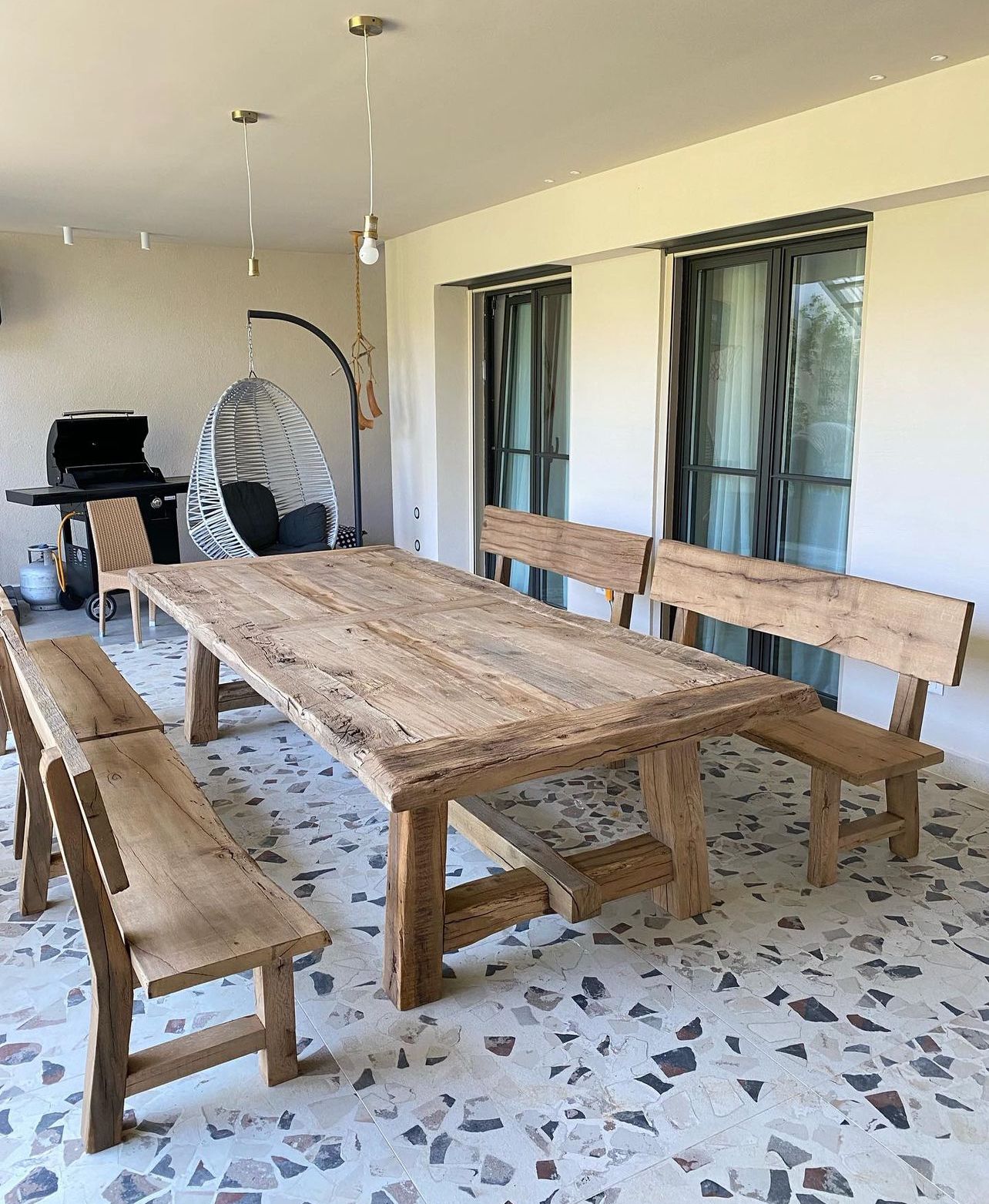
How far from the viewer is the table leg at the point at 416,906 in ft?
7.09

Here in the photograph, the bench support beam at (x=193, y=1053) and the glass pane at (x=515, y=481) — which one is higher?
the glass pane at (x=515, y=481)

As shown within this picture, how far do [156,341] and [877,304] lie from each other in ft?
16.1

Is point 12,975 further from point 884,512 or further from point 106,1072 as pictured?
point 884,512

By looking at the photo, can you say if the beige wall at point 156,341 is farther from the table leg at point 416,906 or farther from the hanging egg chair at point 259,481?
the table leg at point 416,906

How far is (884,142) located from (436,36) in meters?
1.52

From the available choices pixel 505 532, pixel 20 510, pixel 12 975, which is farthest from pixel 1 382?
pixel 12 975

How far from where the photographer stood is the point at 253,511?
247 inches

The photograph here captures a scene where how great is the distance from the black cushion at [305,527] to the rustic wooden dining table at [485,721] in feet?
9.83

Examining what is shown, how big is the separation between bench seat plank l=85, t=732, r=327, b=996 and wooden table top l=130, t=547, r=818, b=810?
30 cm

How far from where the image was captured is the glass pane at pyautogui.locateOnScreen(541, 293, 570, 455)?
18.7 ft

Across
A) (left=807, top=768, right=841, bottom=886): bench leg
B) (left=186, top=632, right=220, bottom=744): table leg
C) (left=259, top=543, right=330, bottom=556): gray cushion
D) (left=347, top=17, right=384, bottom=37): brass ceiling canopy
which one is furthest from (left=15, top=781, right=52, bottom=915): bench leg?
(left=259, top=543, right=330, bottom=556): gray cushion

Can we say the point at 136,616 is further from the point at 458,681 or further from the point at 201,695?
the point at 458,681

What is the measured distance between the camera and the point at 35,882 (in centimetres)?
260

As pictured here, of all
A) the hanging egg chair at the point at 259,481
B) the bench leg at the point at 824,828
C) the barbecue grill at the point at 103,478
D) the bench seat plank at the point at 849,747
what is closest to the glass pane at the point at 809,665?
the bench seat plank at the point at 849,747
